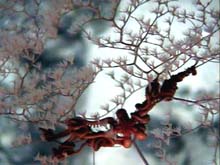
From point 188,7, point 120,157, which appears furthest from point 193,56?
point 120,157

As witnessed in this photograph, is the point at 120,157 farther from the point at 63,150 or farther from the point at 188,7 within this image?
the point at 188,7

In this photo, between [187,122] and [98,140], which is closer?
[98,140]

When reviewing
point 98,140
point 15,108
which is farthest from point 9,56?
point 98,140

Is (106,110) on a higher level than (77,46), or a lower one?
lower

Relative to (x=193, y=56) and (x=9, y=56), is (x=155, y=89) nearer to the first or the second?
(x=193, y=56)

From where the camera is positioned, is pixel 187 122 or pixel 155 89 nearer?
pixel 155 89

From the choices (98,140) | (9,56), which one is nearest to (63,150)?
(98,140)

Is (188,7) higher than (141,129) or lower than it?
higher
